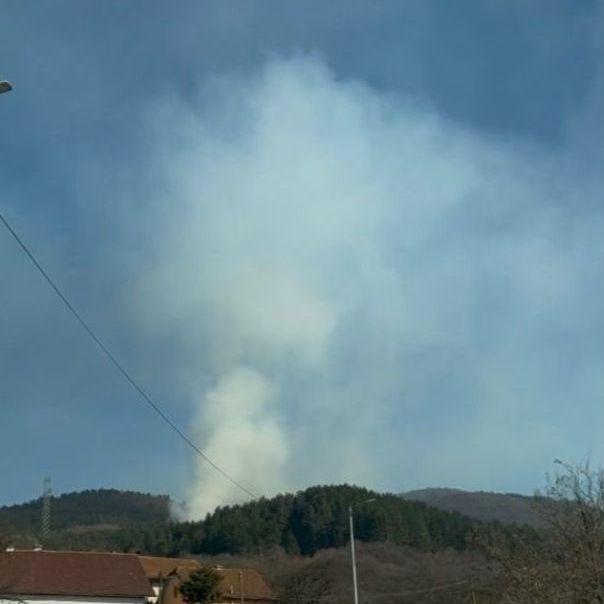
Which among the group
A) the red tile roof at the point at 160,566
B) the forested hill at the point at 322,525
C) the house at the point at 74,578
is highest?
the forested hill at the point at 322,525

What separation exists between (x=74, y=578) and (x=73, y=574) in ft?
2.51

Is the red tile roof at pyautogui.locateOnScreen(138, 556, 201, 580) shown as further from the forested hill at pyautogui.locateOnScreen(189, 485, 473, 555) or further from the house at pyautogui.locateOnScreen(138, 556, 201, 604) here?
the forested hill at pyautogui.locateOnScreen(189, 485, 473, 555)

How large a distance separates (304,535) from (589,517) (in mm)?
137871

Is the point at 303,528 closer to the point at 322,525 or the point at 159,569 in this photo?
the point at 322,525

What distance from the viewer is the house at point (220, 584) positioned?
3659 inches

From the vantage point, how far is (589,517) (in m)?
21.2

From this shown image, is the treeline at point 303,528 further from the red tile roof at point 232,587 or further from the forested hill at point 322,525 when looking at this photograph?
the red tile roof at point 232,587

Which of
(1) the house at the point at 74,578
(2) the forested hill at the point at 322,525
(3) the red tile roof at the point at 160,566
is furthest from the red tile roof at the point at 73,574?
(2) the forested hill at the point at 322,525

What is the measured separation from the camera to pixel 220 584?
289ft

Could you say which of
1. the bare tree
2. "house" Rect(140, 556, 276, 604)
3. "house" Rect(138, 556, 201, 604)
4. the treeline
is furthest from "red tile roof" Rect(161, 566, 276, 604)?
the bare tree

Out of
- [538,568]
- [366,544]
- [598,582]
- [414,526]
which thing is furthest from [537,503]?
[414,526]

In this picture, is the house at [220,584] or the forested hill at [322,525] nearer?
the house at [220,584]

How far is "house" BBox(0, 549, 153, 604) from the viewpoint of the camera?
90000 millimetres

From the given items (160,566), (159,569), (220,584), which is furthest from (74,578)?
(160,566)
